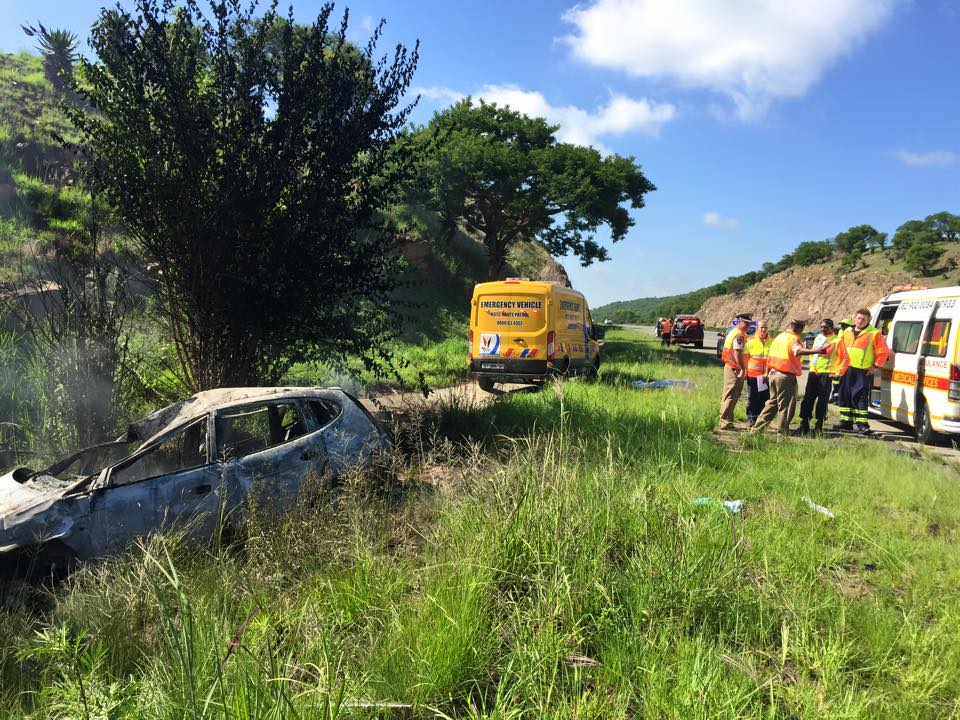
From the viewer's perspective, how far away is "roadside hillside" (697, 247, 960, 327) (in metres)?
54.5

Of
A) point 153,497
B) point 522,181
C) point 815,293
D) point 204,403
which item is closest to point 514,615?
point 153,497

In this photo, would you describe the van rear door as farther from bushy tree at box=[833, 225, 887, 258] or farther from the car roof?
bushy tree at box=[833, 225, 887, 258]

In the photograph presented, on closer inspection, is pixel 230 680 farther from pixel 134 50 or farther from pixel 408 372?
pixel 408 372

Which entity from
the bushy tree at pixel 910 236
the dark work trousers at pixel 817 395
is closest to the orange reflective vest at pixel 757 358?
the dark work trousers at pixel 817 395

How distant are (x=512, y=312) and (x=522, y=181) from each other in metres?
14.9

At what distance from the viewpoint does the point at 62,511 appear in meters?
3.93

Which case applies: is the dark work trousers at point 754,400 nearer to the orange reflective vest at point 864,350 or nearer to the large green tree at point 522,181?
the orange reflective vest at point 864,350

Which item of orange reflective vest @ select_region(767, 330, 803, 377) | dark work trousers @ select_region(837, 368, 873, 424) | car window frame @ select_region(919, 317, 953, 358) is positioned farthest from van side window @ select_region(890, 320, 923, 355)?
orange reflective vest @ select_region(767, 330, 803, 377)

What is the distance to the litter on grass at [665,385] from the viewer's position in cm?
1202

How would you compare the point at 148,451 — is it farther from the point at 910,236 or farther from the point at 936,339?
the point at 910,236

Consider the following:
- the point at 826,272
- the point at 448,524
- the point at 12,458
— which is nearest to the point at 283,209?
the point at 12,458

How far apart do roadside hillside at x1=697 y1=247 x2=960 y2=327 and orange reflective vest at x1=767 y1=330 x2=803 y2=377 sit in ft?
135

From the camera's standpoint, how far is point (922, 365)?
345 inches

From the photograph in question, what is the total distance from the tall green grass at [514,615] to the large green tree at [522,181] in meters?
22.6
